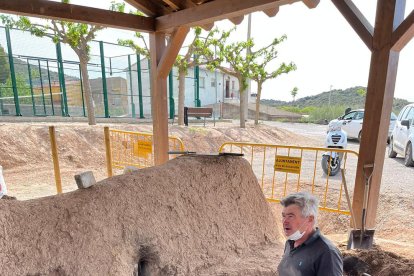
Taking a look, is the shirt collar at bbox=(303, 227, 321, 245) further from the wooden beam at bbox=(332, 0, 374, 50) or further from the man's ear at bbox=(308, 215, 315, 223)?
the wooden beam at bbox=(332, 0, 374, 50)

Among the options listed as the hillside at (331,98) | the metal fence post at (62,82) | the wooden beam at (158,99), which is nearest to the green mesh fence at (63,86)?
the metal fence post at (62,82)

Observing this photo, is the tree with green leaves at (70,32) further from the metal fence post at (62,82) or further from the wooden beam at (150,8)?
the wooden beam at (150,8)

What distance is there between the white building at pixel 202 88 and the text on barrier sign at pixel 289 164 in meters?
11.6

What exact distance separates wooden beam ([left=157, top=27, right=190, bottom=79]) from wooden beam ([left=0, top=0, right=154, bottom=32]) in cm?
49

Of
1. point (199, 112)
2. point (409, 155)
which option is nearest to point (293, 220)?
point (409, 155)

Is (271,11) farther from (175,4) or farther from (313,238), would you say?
(313,238)

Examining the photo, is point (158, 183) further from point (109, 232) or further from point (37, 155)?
point (37, 155)

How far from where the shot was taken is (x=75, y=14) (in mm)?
3750

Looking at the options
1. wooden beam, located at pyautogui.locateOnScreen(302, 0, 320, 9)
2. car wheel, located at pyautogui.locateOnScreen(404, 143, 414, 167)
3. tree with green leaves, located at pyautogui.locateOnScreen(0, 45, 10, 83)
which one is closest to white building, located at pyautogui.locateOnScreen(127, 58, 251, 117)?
tree with green leaves, located at pyautogui.locateOnScreen(0, 45, 10, 83)

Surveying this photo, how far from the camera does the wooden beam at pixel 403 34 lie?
8.05 ft

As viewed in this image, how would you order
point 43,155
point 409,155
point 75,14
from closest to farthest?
point 75,14, point 409,155, point 43,155

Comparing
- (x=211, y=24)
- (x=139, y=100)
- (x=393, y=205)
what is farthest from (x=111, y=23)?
(x=139, y=100)

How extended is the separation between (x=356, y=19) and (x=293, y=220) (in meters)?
2.24

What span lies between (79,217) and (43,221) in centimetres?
22
